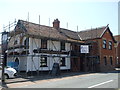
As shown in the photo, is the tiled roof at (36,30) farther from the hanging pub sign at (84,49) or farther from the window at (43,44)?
the hanging pub sign at (84,49)

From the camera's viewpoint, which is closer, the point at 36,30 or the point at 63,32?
Answer: the point at 36,30

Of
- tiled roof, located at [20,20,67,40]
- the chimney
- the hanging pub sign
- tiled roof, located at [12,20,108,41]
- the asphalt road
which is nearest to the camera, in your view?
the asphalt road

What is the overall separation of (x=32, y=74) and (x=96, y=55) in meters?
12.8

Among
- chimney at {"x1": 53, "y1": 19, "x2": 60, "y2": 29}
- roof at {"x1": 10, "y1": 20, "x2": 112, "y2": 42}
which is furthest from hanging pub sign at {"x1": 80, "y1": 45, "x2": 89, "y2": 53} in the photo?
chimney at {"x1": 53, "y1": 19, "x2": 60, "y2": 29}

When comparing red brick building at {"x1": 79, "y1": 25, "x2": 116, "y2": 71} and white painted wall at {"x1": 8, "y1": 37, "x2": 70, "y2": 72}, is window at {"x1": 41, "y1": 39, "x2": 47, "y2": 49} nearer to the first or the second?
white painted wall at {"x1": 8, "y1": 37, "x2": 70, "y2": 72}

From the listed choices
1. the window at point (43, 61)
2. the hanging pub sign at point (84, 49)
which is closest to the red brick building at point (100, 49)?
the hanging pub sign at point (84, 49)

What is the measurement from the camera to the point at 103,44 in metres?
29.9

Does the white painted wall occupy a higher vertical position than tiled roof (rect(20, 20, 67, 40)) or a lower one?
lower

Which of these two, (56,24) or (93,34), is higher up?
(56,24)

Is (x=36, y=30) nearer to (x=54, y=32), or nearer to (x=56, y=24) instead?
(x=54, y=32)

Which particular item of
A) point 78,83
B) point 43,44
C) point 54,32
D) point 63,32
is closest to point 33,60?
point 43,44

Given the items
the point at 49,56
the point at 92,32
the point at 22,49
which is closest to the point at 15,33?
Answer: the point at 22,49

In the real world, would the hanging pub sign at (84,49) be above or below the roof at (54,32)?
below

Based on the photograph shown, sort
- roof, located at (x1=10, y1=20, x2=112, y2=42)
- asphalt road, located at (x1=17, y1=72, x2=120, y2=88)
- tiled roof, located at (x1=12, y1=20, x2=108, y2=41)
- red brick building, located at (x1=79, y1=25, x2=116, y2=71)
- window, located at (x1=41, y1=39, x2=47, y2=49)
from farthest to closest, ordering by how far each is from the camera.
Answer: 1. red brick building, located at (x1=79, y1=25, x2=116, y2=71)
2. tiled roof, located at (x1=12, y1=20, x2=108, y2=41)
3. window, located at (x1=41, y1=39, x2=47, y2=49)
4. roof, located at (x1=10, y1=20, x2=112, y2=42)
5. asphalt road, located at (x1=17, y1=72, x2=120, y2=88)
